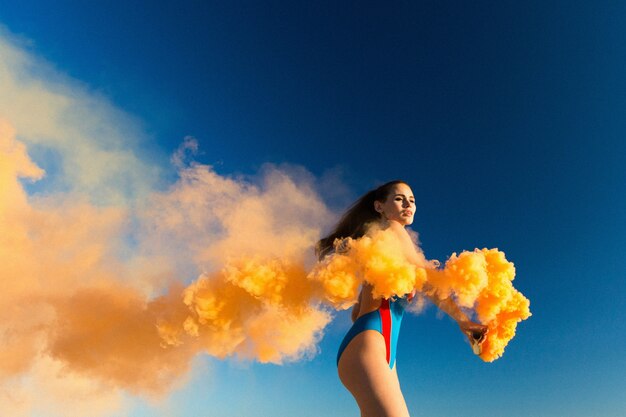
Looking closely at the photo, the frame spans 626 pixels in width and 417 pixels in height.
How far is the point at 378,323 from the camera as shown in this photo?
4617 mm

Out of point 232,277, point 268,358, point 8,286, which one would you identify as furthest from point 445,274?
point 8,286

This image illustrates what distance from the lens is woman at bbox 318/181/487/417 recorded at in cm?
412

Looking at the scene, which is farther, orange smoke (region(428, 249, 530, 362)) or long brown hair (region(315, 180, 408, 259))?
long brown hair (region(315, 180, 408, 259))

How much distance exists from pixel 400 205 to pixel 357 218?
0.59m

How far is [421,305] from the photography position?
5.09m

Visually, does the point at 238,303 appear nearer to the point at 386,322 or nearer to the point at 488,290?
the point at 386,322

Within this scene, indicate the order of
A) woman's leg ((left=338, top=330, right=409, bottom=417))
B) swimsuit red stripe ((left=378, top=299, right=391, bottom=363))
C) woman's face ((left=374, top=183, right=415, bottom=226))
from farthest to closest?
woman's face ((left=374, top=183, right=415, bottom=226)), swimsuit red stripe ((left=378, top=299, right=391, bottom=363)), woman's leg ((left=338, top=330, right=409, bottom=417))

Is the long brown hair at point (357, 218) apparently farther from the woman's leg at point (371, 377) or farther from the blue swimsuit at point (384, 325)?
the woman's leg at point (371, 377)

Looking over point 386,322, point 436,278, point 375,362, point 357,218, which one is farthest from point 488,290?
point 357,218

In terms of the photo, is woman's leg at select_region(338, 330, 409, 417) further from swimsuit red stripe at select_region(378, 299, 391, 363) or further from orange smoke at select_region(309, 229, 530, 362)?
orange smoke at select_region(309, 229, 530, 362)

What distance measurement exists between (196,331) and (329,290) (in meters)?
1.72

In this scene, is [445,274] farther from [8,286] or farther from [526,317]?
[8,286]

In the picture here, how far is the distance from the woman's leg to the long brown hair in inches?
57.1

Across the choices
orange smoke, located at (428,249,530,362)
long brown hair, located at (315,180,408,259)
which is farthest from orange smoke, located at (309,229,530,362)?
long brown hair, located at (315,180,408,259)
